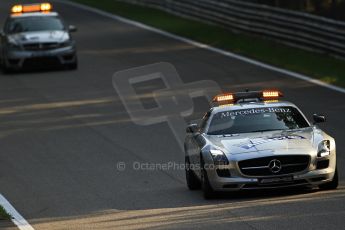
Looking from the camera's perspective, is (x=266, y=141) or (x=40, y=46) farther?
(x=40, y=46)

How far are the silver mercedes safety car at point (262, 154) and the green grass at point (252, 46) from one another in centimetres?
1123

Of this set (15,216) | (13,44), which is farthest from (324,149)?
(13,44)

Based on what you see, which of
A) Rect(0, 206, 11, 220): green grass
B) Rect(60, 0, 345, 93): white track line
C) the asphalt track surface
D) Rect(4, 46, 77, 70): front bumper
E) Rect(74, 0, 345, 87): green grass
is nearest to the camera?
the asphalt track surface

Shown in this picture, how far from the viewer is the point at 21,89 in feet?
92.6

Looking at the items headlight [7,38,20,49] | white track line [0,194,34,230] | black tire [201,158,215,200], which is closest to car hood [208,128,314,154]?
black tire [201,158,215,200]

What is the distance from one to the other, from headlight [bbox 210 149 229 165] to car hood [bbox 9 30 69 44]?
18.4 metres

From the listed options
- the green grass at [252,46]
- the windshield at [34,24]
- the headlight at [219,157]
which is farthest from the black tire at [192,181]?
→ the windshield at [34,24]

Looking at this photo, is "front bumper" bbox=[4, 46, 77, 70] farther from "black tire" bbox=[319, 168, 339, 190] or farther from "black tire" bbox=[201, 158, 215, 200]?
"black tire" bbox=[319, 168, 339, 190]

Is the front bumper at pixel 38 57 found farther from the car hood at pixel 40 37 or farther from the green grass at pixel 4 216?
the green grass at pixel 4 216

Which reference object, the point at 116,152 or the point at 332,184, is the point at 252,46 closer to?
the point at 116,152

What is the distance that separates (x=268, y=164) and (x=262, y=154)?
148 millimetres

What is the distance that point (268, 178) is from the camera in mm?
13266

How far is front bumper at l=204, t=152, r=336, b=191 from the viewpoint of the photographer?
13242 millimetres

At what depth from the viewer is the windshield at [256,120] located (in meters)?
14.3
